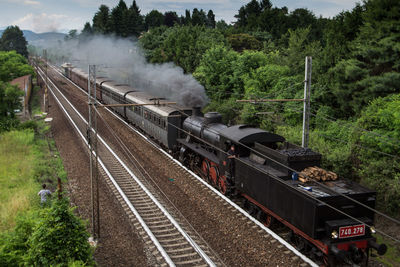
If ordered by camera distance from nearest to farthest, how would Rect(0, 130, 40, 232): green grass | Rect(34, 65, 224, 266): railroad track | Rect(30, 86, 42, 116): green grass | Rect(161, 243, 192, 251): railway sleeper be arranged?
1. Rect(34, 65, 224, 266): railroad track
2. Rect(161, 243, 192, 251): railway sleeper
3. Rect(0, 130, 40, 232): green grass
4. Rect(30, 86, 42, 116): green grass

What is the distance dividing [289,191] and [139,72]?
129 ft

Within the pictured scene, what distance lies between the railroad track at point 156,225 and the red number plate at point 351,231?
12.0 ft

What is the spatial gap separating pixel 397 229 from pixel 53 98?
43.9m

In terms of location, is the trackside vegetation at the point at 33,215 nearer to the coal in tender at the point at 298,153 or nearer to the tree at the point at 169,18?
the coal in tender at the point at 298,153

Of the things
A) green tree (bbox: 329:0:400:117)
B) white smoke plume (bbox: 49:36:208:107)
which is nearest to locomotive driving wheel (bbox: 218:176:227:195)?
green tree (bbox: 329:0:400:117)

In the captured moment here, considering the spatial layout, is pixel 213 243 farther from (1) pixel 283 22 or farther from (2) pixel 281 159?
(1) pixel 283 22

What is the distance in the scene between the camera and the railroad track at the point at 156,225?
10.7 metres

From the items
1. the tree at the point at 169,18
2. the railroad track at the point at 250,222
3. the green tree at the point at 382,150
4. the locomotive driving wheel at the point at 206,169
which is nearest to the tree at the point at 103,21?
the tree at the point at 169,18

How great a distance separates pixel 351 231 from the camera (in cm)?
955

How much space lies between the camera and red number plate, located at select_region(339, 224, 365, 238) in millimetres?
9383

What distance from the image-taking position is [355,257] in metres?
9.65

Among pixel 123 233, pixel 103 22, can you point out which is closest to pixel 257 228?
pixel 123 233

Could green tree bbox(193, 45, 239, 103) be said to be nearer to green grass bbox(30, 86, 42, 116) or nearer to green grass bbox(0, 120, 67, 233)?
green grass bbox(0, 120, 67, 233)

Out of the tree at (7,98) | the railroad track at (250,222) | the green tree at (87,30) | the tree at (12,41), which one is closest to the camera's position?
the railroad track at (250,222)
